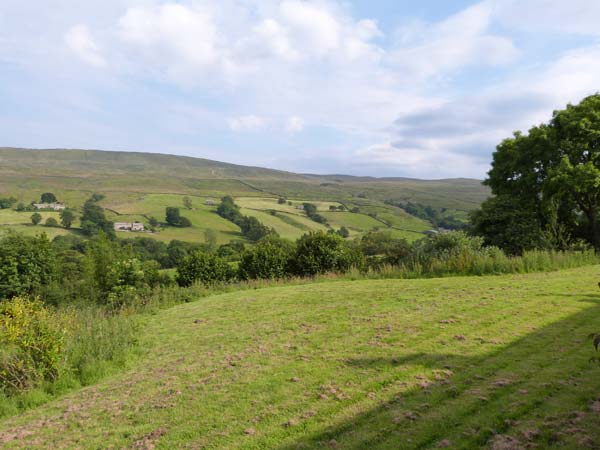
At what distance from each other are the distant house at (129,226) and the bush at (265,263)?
67.6 m

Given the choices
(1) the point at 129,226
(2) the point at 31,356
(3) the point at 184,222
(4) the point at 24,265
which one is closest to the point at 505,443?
(2) the point at 31,356

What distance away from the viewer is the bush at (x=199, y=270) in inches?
1009

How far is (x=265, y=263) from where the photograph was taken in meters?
25.1

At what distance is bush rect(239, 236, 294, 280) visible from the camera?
24.8 metres

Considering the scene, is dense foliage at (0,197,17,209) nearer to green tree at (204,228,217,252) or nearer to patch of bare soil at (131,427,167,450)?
green tree at (204,228,217,252)

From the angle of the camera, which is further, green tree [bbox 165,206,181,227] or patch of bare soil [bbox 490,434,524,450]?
green tree [bbox 165,206,181,227]

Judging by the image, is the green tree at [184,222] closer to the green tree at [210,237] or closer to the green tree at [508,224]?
the green tree at [210,237]

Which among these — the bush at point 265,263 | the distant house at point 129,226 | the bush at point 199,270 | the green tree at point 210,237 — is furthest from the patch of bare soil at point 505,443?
the distant house at point 129,226

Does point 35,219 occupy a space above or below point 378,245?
below

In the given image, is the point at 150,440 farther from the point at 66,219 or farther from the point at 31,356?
the point at 66,219

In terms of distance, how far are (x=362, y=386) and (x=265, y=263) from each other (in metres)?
19.6

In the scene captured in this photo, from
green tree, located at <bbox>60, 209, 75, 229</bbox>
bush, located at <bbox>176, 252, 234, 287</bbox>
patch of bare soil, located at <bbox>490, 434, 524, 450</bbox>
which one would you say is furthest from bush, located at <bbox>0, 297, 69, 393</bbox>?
green tree, located at <bbox>60, 209, 75, 229</bbox>

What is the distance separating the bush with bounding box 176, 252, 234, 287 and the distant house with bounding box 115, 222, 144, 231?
6566cm

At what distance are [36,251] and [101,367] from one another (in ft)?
134
